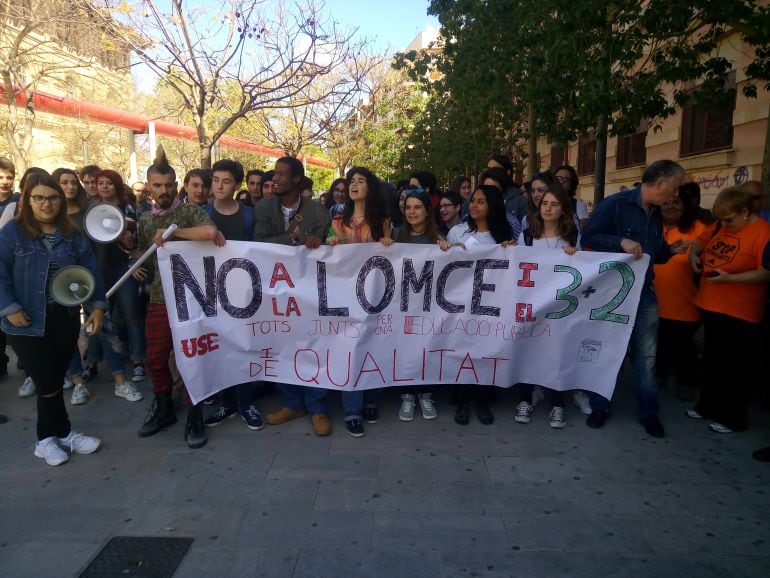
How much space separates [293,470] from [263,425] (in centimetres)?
76

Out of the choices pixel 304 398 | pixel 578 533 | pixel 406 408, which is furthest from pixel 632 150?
pixel 578 533

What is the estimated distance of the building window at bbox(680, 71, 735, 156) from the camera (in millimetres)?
9734

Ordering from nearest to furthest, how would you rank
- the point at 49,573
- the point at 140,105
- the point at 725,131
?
the point at 49,573
the point at 725,131
the point at 140,105

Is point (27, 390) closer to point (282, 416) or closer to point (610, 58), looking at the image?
point (282, 416)

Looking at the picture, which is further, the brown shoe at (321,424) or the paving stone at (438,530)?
the brown shoe at (321,424)

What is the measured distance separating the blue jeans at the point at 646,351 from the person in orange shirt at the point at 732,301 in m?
0.47

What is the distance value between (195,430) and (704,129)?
10.6 m

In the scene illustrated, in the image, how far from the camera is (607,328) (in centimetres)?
430

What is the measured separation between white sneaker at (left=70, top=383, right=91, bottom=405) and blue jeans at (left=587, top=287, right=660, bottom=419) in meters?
4.29

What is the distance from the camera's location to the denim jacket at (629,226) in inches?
165

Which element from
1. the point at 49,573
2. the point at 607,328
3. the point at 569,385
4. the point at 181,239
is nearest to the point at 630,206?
the point at 607,328

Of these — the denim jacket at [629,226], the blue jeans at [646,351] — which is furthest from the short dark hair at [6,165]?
the blue jeans at [646,351]

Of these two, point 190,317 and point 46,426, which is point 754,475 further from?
point 46,426

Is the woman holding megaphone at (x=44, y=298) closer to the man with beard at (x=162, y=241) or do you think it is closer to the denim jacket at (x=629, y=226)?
the man with beard at (x=162, y=241)
